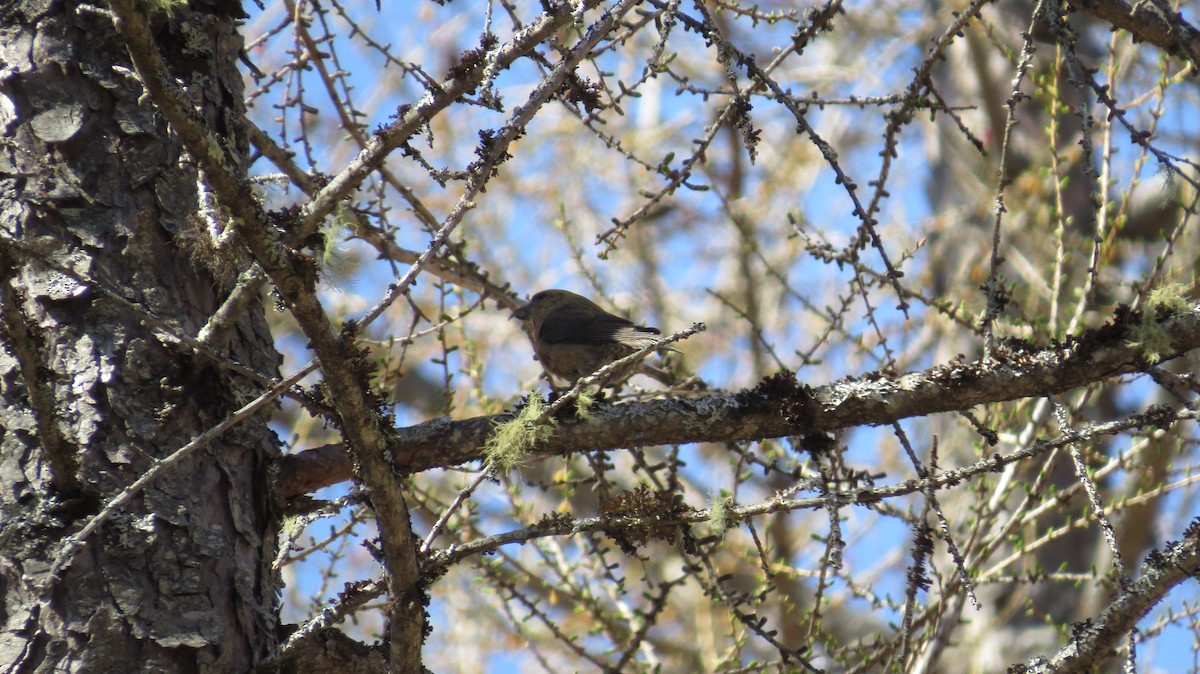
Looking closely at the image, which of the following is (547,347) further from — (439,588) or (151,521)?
(439,588)

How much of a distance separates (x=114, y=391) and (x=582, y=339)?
9.49 ft

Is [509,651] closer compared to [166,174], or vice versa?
[166,174]

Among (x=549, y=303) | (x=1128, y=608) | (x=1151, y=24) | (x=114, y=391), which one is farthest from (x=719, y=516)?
(x=549, y=303)

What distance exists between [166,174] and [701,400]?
1466mm

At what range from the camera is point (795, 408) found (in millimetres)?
2748

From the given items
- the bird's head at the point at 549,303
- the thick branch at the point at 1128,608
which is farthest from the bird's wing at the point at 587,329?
the thick branch at the point at 1128,608

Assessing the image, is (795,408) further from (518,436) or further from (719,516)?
(518,436)

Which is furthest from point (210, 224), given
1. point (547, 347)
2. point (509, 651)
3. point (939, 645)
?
point (509, 651)

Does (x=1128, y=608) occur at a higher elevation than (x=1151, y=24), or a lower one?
lower

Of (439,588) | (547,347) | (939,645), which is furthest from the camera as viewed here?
(439,588)

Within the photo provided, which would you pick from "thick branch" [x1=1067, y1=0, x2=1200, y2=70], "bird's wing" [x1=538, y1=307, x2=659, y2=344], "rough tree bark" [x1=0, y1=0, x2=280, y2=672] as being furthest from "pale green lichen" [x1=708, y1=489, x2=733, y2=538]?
"bird's wing" [x1=538, y1=307, x2=659, y2=344]

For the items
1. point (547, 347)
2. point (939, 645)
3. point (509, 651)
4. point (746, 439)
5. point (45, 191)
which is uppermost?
point (509, 651)

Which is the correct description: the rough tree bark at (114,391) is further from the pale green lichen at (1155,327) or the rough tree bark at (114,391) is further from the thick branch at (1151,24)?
the thick branch at (1151,24)

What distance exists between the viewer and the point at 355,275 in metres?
2.48
